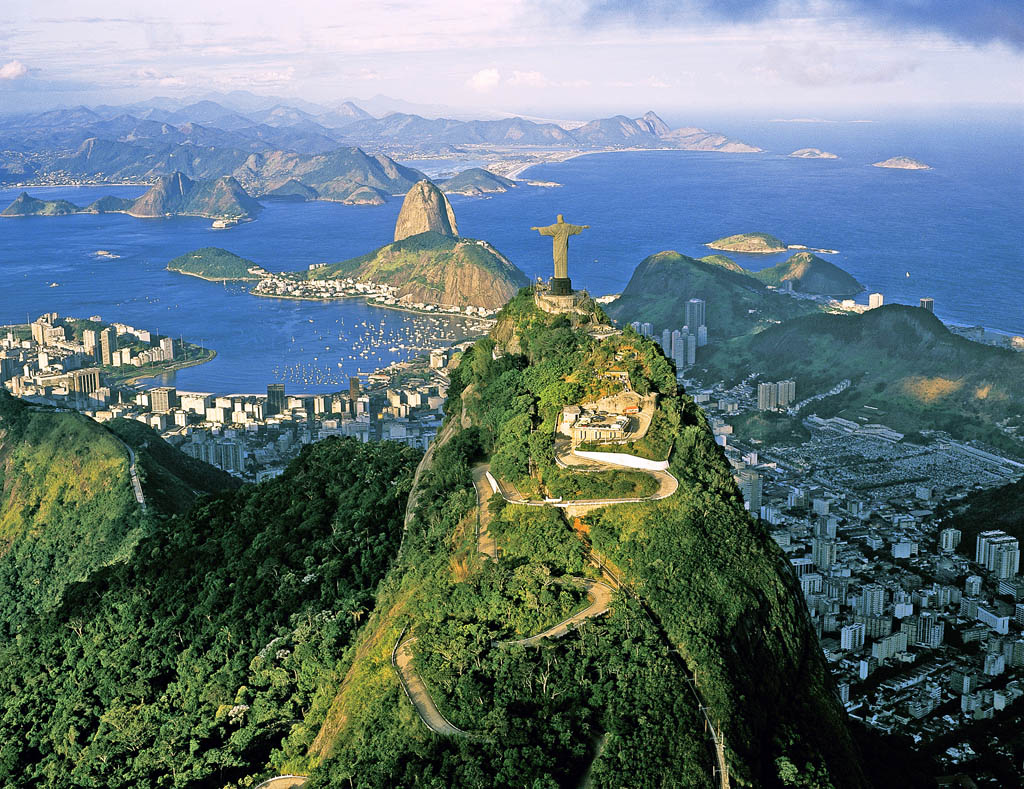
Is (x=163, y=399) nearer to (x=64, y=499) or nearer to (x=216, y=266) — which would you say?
(x=64, y=499)

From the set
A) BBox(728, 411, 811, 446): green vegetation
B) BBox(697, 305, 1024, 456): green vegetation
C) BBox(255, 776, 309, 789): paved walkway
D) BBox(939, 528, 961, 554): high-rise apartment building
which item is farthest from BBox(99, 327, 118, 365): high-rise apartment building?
BBox(255, 776, 309, 789): paved walkway

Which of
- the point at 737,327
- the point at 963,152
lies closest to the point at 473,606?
the point at 737,327

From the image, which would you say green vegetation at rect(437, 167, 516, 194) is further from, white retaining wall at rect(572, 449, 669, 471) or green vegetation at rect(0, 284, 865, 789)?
white retaining wall at rect(572, 449, 669, 471)

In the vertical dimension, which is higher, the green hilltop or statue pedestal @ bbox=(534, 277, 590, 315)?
statue pedestal @ bbox=(534, 277, 590, 315)

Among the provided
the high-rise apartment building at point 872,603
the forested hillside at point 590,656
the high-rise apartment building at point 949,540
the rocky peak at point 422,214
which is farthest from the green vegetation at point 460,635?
the rocky peak at point 422,214

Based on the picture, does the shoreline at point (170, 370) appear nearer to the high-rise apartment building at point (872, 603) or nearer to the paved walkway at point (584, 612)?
the high-rise apartment building at point (872, 603)
